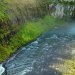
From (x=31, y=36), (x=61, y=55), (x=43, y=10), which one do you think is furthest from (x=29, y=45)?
(x=43, y=10)

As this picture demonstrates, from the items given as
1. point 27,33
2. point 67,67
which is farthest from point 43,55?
point 27,33

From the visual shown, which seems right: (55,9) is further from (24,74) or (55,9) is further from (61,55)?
(24,74)

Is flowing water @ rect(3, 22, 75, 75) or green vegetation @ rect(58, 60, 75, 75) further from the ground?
green vegetation @ rect(58, 60, 75, 75)

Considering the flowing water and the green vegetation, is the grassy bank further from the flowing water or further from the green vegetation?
the green vegetation

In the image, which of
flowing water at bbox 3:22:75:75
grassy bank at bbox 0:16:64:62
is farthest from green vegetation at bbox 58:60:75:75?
grassy bank at bbox 0:16:64:62

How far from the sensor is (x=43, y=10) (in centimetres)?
5722

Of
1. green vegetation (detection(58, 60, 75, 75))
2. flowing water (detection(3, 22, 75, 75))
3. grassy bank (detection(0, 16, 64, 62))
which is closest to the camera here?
green vegetation (detection(58, 60, 75, 75))

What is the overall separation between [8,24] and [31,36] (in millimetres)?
5771

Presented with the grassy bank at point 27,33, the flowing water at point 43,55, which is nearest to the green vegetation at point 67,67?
the flowing water at point 43,55

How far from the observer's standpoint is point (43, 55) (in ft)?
125

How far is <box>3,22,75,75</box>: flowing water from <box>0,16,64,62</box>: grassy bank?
0.96 m

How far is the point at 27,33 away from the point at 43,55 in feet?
29.8

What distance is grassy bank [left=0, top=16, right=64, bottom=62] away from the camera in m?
37.8

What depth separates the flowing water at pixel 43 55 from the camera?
32781mm
